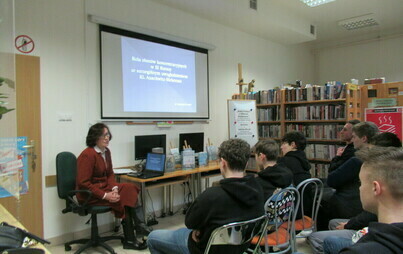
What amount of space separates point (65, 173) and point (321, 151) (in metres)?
3.89

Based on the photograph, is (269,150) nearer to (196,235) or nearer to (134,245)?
(196,235)

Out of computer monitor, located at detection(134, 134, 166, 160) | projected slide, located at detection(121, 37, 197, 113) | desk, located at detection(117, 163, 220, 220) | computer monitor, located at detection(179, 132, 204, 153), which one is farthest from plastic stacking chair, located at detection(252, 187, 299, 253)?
projected slide, located at detection(121, 37, 197, 113)

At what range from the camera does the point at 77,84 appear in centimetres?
351

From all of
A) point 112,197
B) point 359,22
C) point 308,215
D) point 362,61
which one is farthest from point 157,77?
point 362,61

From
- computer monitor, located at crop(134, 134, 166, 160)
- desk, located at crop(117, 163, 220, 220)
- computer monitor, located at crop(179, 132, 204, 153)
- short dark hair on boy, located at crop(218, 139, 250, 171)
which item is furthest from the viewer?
computer monitor, located at crop(179, 132, 204, 153)

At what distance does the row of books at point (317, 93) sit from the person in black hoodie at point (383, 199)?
3725 millimetres

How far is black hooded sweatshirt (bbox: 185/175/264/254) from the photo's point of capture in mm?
1530

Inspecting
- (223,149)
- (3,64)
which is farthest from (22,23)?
(223,149)

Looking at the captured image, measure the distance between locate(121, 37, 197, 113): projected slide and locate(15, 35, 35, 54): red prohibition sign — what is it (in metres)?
1.10

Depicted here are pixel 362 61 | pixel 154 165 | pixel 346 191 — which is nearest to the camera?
pixel 346 191

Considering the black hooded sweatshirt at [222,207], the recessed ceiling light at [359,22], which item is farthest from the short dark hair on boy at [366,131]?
the recessed ceiling light at [359,22]

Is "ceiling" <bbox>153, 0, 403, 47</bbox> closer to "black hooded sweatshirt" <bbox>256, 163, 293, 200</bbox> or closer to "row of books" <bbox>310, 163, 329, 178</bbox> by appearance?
"row of books" <bbox>310, 163, 329, 178</bbox>

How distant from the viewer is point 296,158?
2.78 metres

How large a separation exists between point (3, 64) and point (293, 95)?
4.44 meters
